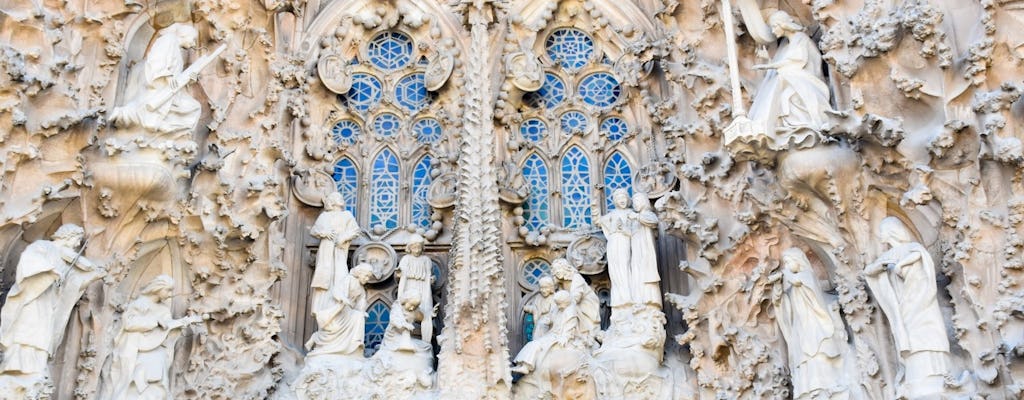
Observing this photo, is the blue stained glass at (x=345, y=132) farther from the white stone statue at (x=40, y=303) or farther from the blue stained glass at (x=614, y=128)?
the white stone statue at (x=40, y=303)

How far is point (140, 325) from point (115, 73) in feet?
5.92

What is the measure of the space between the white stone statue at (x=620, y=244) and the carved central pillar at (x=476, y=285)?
82cm

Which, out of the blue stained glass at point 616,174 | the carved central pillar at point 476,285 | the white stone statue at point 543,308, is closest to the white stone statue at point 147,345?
the carved central pillar at point 476,285

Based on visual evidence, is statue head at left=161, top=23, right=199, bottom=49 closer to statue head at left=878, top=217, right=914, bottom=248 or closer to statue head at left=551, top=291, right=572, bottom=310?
statue head at left=551, top=291, right=572, bottom=310

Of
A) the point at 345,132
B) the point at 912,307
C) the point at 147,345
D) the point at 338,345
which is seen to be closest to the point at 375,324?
the point at 338,345

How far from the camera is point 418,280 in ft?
33.7

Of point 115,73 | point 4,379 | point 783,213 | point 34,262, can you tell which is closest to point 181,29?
point 115,73

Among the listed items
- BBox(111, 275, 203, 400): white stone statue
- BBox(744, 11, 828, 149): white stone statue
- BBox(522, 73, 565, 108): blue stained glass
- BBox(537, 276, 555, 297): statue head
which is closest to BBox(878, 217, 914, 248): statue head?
BBox(744, 11, 828, 149): white stone statue

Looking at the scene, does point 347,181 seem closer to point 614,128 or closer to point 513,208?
point 513,208

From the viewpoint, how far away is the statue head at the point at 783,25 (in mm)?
9875

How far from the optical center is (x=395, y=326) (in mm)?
9938

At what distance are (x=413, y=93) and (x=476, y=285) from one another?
253 cm

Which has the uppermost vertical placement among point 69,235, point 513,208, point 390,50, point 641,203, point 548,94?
point 390,50

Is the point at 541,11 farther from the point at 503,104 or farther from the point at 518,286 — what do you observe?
the point at 518,286
